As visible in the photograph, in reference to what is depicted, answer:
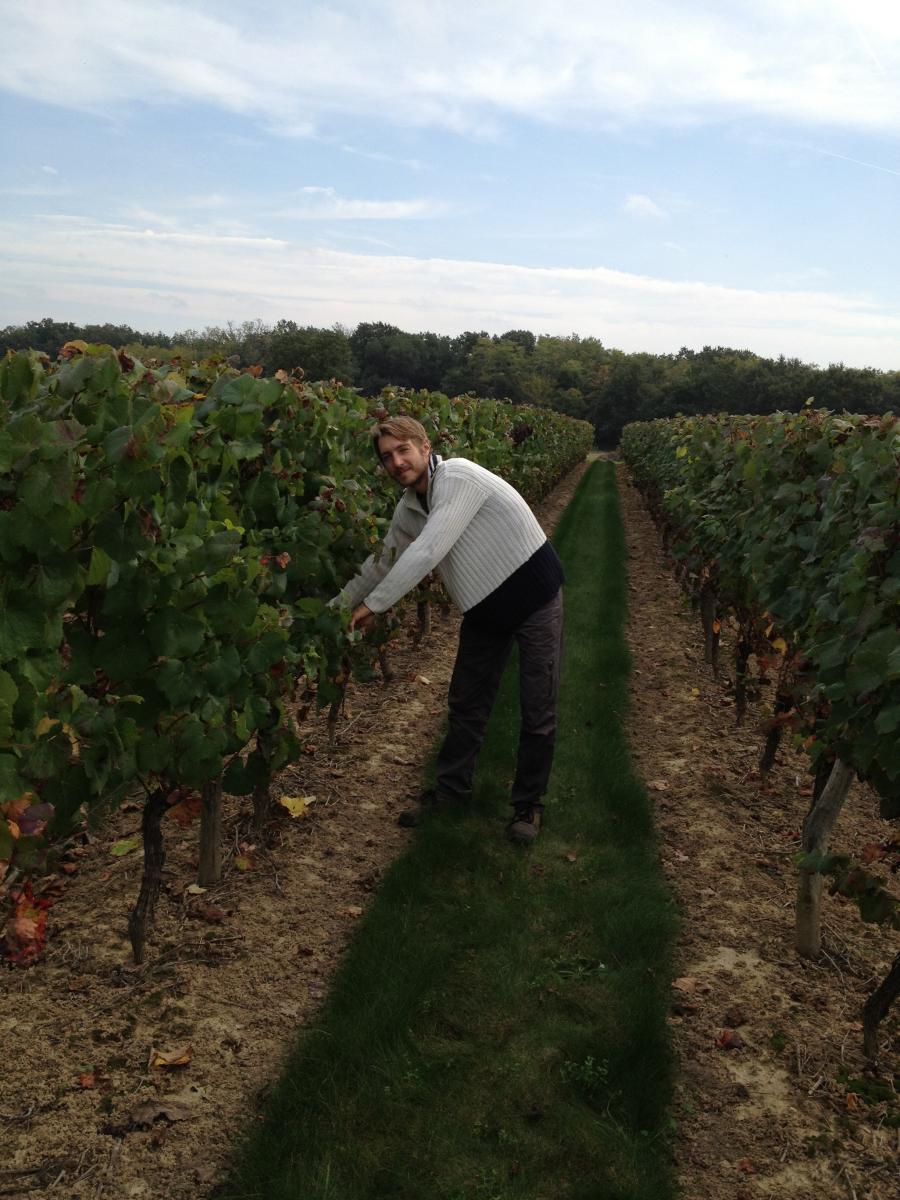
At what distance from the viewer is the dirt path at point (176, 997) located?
8.55 feet

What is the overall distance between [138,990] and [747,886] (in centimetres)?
257

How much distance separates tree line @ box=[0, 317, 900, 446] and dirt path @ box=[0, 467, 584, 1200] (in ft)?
146

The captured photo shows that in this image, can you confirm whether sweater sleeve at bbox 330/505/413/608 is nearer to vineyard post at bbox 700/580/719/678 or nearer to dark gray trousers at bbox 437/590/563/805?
dark gray trousers at bbox 437/590/563/805

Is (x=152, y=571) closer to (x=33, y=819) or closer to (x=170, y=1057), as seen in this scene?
(x=33, y=819)

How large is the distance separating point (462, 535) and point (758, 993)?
2.13 metres

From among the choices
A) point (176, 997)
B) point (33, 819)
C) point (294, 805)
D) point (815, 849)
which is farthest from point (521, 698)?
point (33, 819)

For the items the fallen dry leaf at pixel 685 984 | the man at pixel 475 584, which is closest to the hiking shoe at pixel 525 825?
the man at pixel 475 584

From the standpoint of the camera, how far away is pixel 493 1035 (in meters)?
3.20

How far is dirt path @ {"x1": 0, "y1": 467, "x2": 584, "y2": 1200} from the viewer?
103 inches

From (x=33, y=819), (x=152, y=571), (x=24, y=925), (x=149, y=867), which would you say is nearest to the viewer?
(x=33, y=819)

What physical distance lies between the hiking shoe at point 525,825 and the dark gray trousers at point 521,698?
44mm

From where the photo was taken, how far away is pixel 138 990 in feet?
10.7

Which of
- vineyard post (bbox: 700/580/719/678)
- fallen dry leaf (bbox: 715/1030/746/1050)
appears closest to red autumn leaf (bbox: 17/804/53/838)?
fallen dry leaf (bbox: 715/1030/746/1050)

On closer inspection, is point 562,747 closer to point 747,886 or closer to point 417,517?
point 747,886
